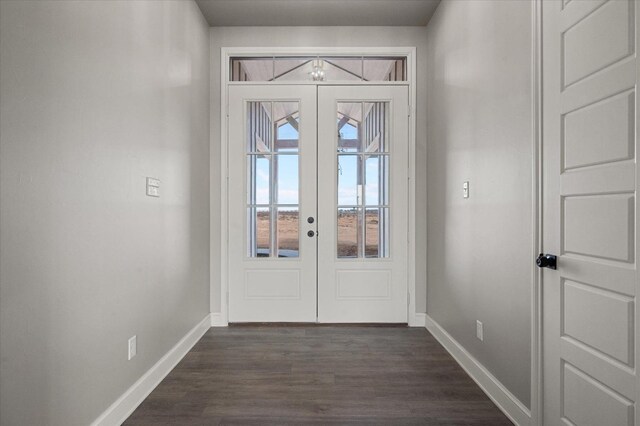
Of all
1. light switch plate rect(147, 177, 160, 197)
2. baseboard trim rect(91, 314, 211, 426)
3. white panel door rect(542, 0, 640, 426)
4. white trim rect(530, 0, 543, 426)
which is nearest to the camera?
white panel door rect(542, 0, 640, 426)

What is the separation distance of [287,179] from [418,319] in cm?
181

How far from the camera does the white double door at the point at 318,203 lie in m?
3.68

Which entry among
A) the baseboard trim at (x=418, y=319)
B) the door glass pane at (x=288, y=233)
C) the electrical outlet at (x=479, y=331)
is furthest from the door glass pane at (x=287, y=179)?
the electrical outlet at (x=479, y=331)

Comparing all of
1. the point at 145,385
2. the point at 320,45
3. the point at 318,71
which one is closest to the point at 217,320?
the point at 145,385

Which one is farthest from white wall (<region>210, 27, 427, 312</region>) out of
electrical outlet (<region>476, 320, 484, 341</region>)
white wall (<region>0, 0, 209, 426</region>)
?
electrical outlet (<region>476, 320, 484, 341</region>)

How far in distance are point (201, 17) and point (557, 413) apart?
3748 mm

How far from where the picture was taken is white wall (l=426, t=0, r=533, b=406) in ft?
6.50

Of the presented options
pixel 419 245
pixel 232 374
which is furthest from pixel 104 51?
pixel 419 245

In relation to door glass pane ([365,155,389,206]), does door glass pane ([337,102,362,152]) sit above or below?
above

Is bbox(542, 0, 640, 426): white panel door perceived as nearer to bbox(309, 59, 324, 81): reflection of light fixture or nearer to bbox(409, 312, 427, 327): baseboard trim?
bbox(409, 312, 427, 327): baseboard trim

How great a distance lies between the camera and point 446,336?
3064 millimetres

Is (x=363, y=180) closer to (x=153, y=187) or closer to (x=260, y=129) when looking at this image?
(x=260, y=129)

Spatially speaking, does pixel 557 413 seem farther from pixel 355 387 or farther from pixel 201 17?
pixel 201 17

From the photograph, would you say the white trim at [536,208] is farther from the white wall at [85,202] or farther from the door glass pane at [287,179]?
the door glass pane at [287,179]
